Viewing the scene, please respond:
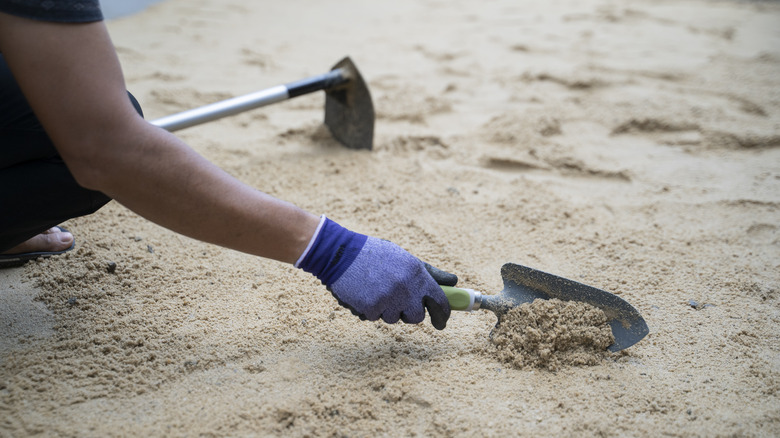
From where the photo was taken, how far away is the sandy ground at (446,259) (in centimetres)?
110

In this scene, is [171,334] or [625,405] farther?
[171,334]

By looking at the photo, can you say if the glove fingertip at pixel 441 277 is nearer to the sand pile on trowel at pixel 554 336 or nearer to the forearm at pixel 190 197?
the sand pile on trowel at pixel 554 336

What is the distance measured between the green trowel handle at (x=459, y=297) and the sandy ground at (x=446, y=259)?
0.12 meters

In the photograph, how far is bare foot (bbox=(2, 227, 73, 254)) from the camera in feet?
4.71

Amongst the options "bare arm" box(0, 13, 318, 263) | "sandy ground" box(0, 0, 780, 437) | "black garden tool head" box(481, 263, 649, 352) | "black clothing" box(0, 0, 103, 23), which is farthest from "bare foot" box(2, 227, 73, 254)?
"black garden tool head" box(481, 263, 649, 352)

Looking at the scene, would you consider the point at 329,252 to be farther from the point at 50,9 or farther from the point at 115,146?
the point at 50,9

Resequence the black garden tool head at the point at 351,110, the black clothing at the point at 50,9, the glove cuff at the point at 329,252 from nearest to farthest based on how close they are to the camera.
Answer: the black clothing at the point at 50,9 < the glove cuff at the point at 329,252 < the black garden tool head at the point at 351,110

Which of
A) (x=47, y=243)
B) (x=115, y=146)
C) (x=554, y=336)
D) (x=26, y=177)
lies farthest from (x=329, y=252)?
(x=47, y=243)

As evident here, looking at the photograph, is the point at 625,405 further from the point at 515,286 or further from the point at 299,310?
the point at 299,310

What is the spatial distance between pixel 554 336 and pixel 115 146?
0.97 meters

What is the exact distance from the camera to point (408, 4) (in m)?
4.64

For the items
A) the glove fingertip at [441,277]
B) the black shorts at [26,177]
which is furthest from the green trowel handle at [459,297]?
the black shorts at [26,177]

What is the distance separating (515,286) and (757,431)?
1.82 feet

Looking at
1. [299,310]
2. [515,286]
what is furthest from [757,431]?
[299,310]
